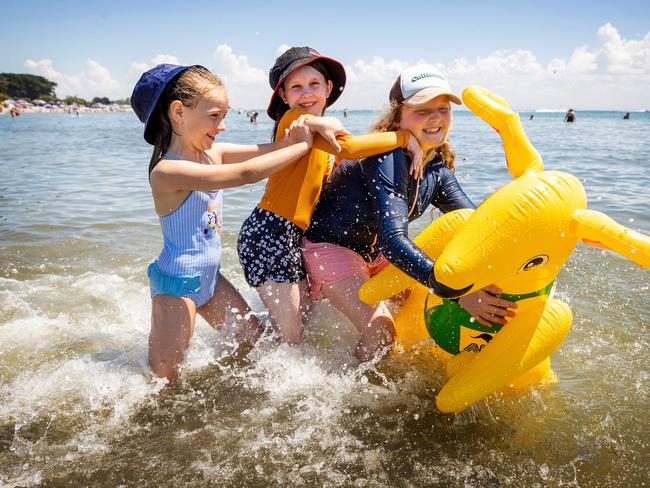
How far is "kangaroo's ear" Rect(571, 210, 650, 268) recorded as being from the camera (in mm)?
2186

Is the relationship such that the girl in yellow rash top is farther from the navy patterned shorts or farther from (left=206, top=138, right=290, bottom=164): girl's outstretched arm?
(left=206, top=138, right=290, bottom=164): girl's outstretched arm

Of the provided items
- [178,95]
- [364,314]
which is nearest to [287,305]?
[364,314]

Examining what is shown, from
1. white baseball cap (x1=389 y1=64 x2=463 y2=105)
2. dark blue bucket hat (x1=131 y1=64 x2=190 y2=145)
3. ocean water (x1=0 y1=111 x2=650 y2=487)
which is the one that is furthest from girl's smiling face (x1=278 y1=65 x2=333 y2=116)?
dark blue bucket hat (x1=131 y1=64 x2=190 y2=145)

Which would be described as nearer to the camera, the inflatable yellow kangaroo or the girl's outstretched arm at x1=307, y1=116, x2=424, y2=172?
the inflatable yellow kangaroo

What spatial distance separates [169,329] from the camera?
3029 millimetres

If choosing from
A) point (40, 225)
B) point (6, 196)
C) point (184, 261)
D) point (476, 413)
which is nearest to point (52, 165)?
point (6, 196)

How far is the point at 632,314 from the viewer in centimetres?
427

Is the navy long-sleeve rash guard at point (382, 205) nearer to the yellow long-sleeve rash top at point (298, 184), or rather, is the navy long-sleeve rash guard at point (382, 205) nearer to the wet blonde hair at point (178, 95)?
the yellow long-sleeve rash top at point (298, 184)

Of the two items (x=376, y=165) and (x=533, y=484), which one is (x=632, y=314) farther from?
(x=376, y=165)

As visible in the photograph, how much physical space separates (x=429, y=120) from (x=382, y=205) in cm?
60

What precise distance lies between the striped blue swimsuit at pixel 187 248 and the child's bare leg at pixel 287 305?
0.47 meters

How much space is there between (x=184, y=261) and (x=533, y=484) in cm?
219

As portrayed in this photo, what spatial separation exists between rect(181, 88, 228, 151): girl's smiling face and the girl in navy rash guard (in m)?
0.80

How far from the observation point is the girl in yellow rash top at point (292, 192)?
10.2 ft
